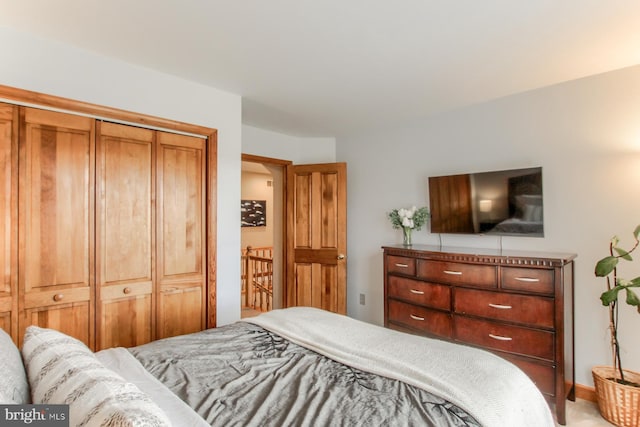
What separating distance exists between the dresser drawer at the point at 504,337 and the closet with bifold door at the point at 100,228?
83.6 inches

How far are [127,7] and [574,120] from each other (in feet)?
10.6

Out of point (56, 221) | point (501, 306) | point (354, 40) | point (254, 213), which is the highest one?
point (354, 40)

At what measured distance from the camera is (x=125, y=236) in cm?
239

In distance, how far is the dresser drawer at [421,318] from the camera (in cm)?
279

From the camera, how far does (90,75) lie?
225 cm

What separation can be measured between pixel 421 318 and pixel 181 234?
2.16 meters

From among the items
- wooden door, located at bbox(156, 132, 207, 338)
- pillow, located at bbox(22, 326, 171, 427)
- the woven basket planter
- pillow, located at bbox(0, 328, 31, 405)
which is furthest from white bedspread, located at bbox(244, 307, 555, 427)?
the woven basket planter

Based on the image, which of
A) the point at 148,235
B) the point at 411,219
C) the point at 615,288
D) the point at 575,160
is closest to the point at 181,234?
the point at 148,235

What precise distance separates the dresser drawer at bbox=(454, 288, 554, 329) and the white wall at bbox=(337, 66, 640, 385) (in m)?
0.62

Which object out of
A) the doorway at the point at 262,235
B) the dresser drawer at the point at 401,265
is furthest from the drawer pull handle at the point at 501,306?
the doorway at the point at 262,235

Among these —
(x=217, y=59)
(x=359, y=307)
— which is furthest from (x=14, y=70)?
(x=359, y=307)

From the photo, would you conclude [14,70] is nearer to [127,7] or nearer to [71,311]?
[127,7]

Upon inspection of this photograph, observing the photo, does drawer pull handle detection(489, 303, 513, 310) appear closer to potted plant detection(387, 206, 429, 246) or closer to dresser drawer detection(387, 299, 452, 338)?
dresser drawer detection(387, 299, 452, 338)

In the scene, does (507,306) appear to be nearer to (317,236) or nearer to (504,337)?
(504,337)
